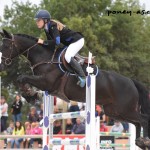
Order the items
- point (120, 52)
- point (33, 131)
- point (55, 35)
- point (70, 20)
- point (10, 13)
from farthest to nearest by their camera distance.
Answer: point (10, 13)
point (120, 52)
point (70, 20)
point (33, 131)
point (55, 35)

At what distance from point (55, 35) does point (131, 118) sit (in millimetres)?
2395

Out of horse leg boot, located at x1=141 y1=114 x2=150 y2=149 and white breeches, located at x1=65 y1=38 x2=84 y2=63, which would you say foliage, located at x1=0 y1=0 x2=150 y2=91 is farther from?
white breeches, located at x1=65 y1=38 x2=84 y2=63

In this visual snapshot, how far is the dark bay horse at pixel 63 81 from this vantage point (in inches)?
352

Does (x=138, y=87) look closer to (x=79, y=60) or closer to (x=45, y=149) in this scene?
(x=79, y=60)

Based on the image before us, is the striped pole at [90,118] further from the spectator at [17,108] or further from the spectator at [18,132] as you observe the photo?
the spectator at [17,108]

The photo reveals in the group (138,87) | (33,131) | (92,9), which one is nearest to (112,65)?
(92,9)

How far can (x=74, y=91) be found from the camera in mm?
9023

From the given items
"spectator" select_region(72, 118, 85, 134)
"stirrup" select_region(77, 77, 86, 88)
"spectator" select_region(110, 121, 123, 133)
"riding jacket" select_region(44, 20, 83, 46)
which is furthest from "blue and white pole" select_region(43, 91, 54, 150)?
"spectator" select_region(110, 121, 123, 133)

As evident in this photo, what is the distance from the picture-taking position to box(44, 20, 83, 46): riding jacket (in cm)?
859

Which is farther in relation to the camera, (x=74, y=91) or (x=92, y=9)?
(x=92, y=9)

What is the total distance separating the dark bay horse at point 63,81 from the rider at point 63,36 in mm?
183

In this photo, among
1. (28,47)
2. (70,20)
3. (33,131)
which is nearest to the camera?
(28,47)

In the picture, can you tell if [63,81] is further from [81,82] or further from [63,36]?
[63,36]

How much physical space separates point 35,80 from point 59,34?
858 millimetres
